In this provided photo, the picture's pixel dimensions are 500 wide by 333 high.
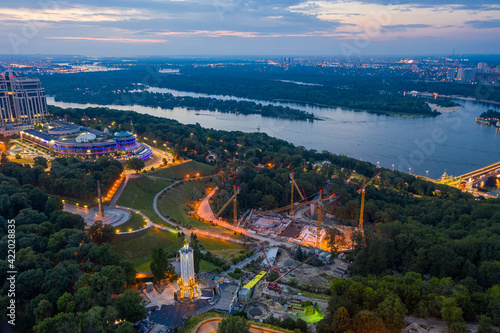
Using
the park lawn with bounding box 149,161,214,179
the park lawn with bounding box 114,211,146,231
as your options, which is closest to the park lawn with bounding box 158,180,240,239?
the park lawn with bounding box 149,161,214,179

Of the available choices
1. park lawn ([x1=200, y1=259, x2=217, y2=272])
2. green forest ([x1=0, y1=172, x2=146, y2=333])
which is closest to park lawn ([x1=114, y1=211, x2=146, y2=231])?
green forest ([x1=0, y1=172, x2=146, y2=333])

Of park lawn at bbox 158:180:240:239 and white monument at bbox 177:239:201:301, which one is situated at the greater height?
white monument at bbox 177:239:201:301

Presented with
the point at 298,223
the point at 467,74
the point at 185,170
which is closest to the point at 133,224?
the point at 185,170

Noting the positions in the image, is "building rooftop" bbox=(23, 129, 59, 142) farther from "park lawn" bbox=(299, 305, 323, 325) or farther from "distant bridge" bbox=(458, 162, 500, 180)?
"distant bridge" bbox=(458, 162, 500, 180)

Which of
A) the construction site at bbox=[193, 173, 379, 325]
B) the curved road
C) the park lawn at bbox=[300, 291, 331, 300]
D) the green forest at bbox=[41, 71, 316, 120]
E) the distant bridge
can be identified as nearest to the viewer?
the curved road

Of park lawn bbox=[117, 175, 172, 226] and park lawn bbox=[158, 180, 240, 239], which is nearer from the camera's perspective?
park lawn bbox=[158, 180, 240, 239]

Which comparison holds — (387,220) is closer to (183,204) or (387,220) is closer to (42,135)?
(183,204)

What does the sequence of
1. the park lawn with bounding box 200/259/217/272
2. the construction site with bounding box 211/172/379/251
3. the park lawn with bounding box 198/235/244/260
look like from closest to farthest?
the park lawn with bounding box 200/259/217/272
the park lawn with bounding box 198/235/244/260
the construction site with bounding box 211/172/379/251

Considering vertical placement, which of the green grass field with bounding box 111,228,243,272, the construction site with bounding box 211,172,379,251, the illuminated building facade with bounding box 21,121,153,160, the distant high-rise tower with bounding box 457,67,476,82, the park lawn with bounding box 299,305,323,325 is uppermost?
the distant high-rise tower with bounding box 457,67,476,82
